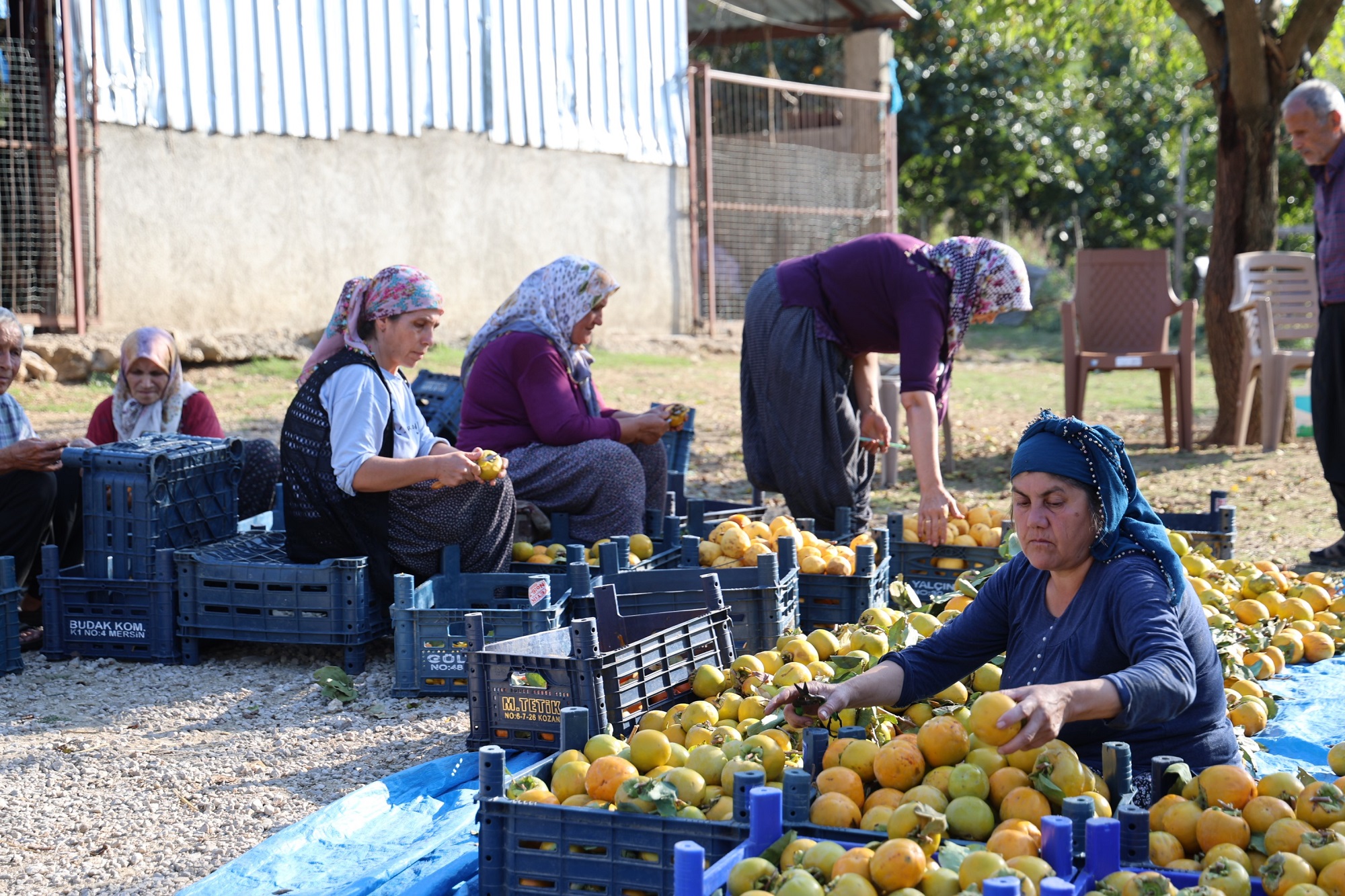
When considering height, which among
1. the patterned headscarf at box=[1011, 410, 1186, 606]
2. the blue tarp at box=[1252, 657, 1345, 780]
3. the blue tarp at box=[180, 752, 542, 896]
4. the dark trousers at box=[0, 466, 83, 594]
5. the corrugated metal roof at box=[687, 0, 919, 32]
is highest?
the corrugated metal roof at box=[687, 0, 919, 32]

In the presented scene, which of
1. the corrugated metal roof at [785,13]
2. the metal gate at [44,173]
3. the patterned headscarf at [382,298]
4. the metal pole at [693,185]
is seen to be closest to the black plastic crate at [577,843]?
the patterned headscarf at [382,298]

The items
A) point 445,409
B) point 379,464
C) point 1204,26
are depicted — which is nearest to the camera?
point 379,464

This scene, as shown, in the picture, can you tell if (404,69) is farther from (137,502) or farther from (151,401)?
(137,502)

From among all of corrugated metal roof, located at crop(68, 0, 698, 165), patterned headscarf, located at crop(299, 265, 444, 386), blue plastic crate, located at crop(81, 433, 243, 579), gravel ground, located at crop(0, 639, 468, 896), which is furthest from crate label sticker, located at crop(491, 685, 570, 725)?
corrugated metal roof, located at crop(68, 0, 698, 165)

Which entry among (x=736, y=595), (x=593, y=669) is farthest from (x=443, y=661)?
(x=593, y=669)

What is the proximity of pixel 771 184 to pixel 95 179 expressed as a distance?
7434 mm

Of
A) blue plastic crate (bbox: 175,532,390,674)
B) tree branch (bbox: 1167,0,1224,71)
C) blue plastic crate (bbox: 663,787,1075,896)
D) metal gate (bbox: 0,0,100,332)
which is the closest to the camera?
blue plastic crate (bbox: 663,787,1075,896)

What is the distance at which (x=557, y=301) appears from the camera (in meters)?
5.74

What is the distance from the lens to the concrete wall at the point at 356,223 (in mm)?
11109

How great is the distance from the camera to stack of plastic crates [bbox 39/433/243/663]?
4.97 metres

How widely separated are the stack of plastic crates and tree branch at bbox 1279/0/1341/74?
8.03m

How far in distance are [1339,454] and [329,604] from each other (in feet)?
15.4

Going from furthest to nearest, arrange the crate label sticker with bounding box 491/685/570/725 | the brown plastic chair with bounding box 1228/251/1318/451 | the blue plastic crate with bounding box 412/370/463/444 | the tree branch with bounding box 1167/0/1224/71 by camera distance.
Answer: the brown plastic chair with bounding box 1228/251/1318/451
the tree branch with bounding box 1167/0/1224/71
the blue plastic crate with bounding box 412/370/463/444
the crate label sticker with bounding box 491/685/570/725

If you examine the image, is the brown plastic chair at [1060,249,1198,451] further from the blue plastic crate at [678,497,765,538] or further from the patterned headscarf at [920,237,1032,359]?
the patterned headscarf at [920,237,1032,359]
